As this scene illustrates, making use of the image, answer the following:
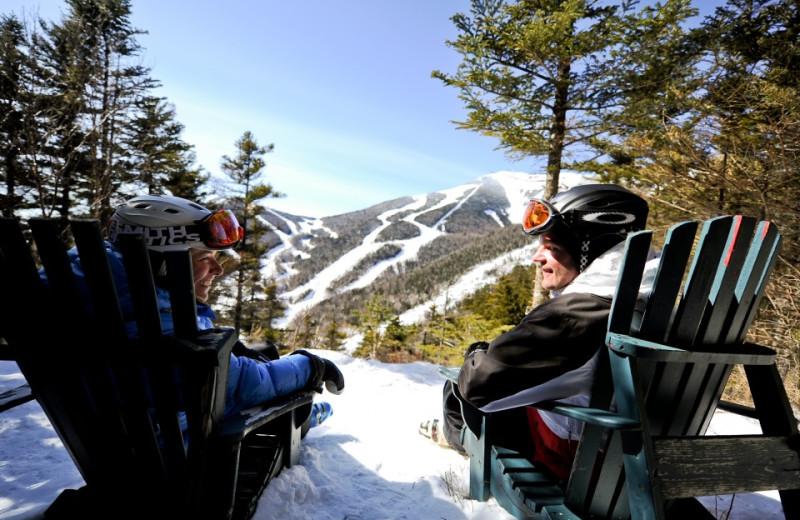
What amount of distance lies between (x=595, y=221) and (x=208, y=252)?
96.5 inches

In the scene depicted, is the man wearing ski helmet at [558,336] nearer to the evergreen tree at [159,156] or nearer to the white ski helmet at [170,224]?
the white ski helmet at [170,224]

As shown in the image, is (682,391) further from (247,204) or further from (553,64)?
→ (247,204)

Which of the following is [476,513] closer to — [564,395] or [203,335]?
[564,395]

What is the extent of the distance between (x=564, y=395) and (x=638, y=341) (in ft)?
1.82

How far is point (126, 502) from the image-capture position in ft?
5.28

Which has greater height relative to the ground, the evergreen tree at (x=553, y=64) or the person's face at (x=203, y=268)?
the evergreen tree at (x=553, y=64)

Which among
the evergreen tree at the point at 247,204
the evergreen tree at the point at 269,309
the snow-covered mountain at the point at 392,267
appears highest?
the evergreen tree at the point at 247,204

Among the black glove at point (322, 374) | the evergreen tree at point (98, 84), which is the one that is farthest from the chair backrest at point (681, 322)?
the evergreen tree at point (98, 84)

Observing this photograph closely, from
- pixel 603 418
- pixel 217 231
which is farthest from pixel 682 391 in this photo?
pixel 217 231

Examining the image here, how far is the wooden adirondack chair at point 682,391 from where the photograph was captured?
1341 millimetres

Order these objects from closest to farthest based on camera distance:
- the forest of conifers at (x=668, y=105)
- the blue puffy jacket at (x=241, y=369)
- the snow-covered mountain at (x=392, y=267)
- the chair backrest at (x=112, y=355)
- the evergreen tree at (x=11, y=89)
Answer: the chair backrest at (x=112, y=355)
the blue puffy jacket at (x=241, y=369)
the forest of conifers at (x=668, y=105)
the evergreen tree at (x=11, y=89)
the snow-covered mountain at (x=392, y=267)

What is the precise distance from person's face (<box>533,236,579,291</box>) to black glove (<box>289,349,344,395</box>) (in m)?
1.58

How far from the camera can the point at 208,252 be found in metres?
2.46

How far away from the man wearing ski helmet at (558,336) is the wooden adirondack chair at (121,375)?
1.21m
